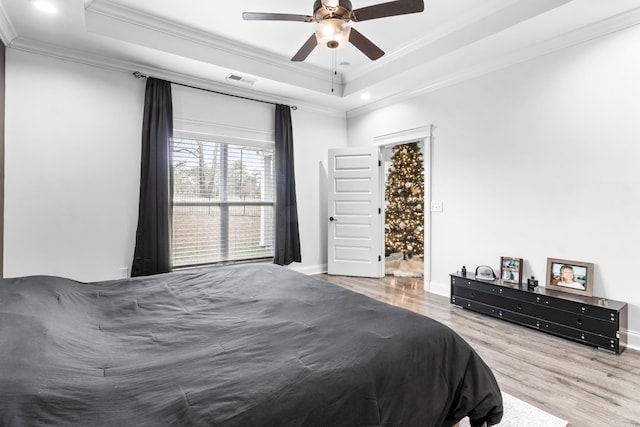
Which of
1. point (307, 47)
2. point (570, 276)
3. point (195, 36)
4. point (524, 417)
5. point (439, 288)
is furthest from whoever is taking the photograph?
point (439, 288)

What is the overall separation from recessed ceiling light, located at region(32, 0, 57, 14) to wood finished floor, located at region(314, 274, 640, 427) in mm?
4460

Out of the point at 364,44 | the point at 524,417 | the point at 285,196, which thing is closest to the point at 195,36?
the point at 364,44

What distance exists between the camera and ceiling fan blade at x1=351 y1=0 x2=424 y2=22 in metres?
2.24

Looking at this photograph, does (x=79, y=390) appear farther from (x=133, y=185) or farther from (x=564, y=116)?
(x=564, y=116)

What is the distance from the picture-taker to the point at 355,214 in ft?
17.6

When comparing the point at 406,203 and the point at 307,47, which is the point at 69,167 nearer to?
the point at 307,47

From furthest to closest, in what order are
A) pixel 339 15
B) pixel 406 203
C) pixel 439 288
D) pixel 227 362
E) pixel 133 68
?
pixel 406 203 < pixel 439 288 < pixel 133 68 < pixel 339 15 < pixel 227 362

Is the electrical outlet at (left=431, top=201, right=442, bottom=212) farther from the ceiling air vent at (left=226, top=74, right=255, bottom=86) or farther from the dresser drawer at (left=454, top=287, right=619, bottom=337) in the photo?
the ceiling air vent at (left=226, top=74, right=255, bottom=86)

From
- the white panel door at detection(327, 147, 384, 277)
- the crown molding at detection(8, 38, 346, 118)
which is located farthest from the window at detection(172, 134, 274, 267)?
the white panel door at detection(327, 147, 384, 277)

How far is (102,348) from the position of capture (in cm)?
123

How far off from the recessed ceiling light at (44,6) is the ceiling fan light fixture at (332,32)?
224 centimetres

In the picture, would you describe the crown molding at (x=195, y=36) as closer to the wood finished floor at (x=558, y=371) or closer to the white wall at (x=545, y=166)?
the white wall at (x=545, y=166)

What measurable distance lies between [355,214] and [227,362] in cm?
437

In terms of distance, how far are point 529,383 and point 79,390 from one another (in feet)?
8.28
